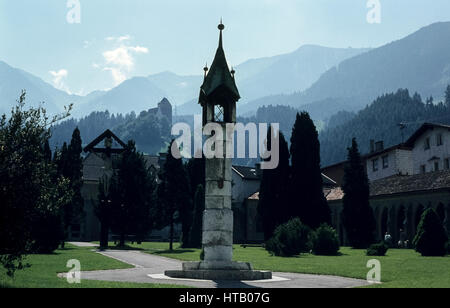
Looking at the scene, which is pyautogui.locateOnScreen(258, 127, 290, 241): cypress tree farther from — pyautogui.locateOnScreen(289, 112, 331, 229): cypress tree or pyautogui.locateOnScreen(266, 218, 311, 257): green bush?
pyautogui.locateOnScreen(266, 218, 311, 257): green bush

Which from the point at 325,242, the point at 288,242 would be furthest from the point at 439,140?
the point at 288,242

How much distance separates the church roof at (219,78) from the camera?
21.8m

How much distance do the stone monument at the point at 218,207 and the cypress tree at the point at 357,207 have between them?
31646 mm

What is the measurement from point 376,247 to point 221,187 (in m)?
19.5

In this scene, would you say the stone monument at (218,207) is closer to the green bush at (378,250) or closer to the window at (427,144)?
the green bush at (378,250)

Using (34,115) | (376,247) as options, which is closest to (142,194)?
(376,247)

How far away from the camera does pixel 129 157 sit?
51.9 meters

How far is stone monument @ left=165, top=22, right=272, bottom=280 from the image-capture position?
1961 centimetres

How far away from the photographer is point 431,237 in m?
34.9

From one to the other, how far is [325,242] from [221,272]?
67.8ft

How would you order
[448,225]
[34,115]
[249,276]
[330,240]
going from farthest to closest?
[448,225], [330,240], [249,276], [34,115]

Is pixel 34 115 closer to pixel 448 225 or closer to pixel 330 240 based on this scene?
pixel 330 240

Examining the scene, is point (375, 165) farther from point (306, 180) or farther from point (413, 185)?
point (306, 180)

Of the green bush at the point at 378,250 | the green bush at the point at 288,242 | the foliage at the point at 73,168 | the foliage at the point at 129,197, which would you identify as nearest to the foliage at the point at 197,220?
the foliage at the point at 129,197
